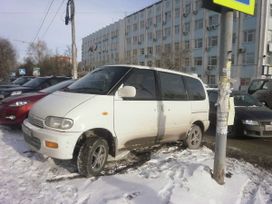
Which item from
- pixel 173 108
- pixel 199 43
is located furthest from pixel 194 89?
pixel 199 43

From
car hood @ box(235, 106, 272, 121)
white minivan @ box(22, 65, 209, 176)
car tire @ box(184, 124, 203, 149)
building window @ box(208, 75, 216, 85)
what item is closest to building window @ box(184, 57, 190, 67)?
building window @ box(208, 75, 216, 85)

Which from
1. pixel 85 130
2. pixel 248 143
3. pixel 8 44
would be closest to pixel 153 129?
pixel 85 130

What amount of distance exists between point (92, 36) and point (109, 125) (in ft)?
318

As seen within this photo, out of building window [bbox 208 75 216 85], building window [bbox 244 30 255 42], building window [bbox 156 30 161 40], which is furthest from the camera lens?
building window [bbox 156 30 161 40]

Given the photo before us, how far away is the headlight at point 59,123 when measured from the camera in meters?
4.82

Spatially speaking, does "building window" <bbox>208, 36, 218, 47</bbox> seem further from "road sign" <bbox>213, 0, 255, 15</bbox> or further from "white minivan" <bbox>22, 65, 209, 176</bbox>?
"road sign" <bbox>213, 0, 255, 15</bbox>

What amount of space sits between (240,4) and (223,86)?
1.20m

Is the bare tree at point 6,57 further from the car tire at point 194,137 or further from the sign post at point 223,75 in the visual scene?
the sign post at point 223,75

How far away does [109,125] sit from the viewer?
5203mm

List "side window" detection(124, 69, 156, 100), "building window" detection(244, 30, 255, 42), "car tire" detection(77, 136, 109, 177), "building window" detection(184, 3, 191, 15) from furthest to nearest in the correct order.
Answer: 1. "building window" detection(184, 3, 191, 15)
2. "building window" detection(244, 30, 255, 42)
3. "side window" detection(124, 69, 156, 100)
4. "car tire" detection(77, 136, 109, 177)

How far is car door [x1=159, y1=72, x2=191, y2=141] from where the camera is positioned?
6242 millimetres

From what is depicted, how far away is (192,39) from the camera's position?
2071 inches

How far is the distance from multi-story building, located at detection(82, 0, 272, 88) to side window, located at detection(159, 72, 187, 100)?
20279 millimetres

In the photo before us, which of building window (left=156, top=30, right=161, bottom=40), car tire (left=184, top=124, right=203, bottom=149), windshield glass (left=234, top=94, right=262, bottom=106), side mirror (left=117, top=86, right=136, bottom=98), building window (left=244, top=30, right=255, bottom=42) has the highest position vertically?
building window (left=156, top=30, right=161, bottom=40)
